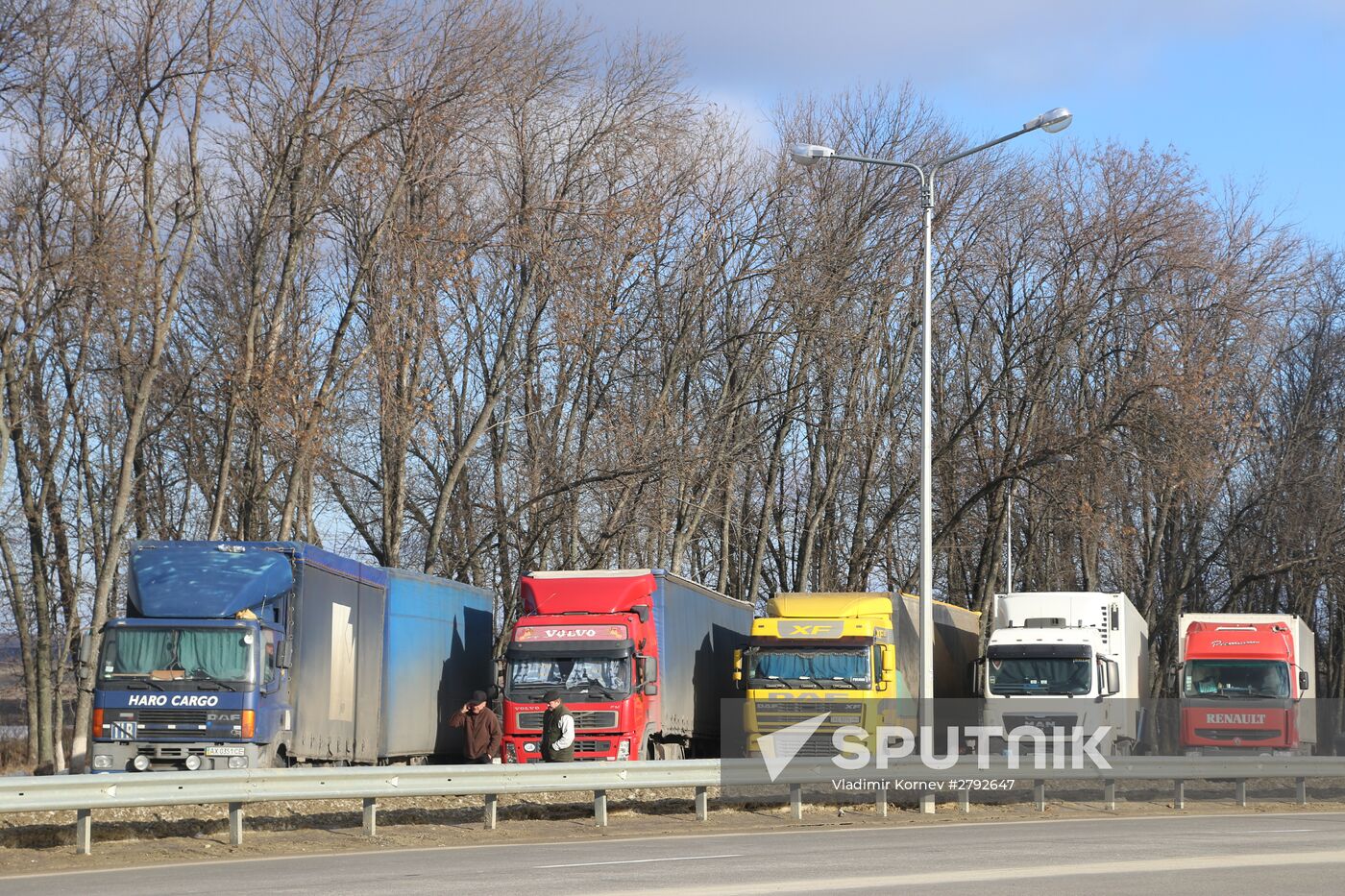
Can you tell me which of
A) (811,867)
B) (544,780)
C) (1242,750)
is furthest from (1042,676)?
(811,867)

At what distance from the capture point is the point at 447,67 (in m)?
31.3

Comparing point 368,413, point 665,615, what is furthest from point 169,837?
point 368,413

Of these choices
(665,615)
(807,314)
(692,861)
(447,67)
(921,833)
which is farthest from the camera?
(807,314)

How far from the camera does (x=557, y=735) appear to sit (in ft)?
74.4

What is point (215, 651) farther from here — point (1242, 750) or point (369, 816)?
point (1242, 750)

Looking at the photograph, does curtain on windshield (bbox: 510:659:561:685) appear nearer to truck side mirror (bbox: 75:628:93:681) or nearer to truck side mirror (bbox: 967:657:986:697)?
truck side mirror (bbox: 75:628:93:681)

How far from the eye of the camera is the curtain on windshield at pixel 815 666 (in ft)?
81.8

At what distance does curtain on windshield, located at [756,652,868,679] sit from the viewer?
2494 cm

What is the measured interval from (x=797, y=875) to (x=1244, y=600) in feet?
174

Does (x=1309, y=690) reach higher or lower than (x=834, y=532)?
lower

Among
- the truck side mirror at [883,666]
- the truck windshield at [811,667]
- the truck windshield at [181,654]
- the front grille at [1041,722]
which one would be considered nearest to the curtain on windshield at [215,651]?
the truck windshield at [181,654]

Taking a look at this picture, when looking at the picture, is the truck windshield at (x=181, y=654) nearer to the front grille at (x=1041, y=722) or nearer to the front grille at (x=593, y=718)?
the front grille at (x=593, y=718)

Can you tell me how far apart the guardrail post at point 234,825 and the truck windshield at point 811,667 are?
10.3m

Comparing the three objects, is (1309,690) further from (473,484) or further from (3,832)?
(3,832)
